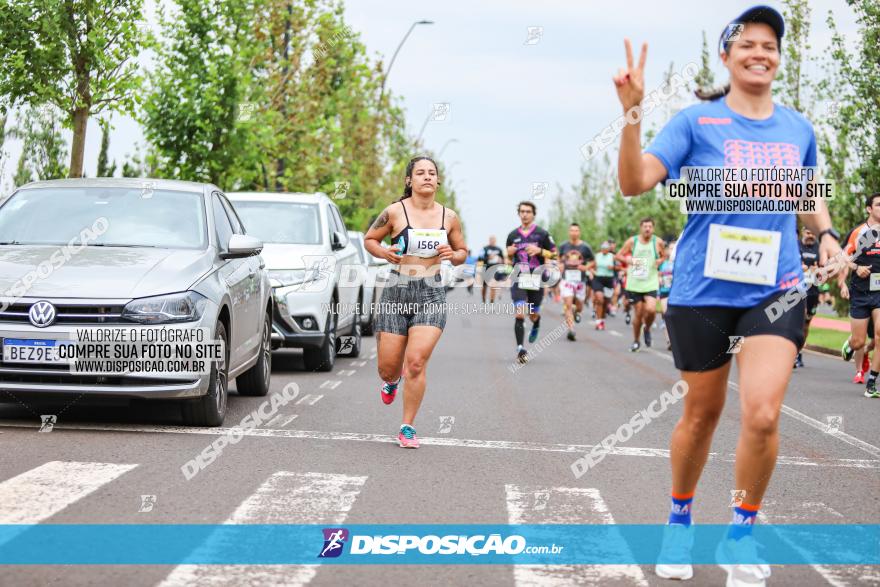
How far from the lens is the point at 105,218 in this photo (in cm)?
957

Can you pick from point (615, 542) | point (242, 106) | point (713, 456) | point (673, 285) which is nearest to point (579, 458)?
point (713, 456)

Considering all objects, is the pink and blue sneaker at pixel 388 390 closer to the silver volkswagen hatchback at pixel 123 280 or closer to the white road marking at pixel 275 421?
the white road marking at pixel 275 421

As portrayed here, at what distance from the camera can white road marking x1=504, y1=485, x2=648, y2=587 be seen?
16.5ft

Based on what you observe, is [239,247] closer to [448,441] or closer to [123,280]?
[123,280]

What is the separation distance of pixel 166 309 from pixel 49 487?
82.7 inches

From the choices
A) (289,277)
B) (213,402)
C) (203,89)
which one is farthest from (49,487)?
(203,89)

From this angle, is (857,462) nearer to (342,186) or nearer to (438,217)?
(438,217)

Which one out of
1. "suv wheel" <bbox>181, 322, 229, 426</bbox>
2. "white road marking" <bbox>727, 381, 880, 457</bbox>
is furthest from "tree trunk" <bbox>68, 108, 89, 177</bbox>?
"white road marking" <bbox>727, 381, 880, 457</bbox>

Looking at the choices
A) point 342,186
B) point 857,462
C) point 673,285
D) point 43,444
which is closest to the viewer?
point 673,285

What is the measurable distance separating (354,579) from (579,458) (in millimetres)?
3641

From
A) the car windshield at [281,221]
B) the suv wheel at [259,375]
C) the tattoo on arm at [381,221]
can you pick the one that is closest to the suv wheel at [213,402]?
the tattoo on arm at [381,221]

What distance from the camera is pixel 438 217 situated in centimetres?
889

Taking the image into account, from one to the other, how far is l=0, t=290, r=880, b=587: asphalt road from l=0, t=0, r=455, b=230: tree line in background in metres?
6.45

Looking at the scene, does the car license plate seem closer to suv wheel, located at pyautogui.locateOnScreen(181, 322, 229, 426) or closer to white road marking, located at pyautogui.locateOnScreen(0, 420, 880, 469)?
white road marking, located at pyautogui.locateOnScreen(0, 420, 880, 469)
